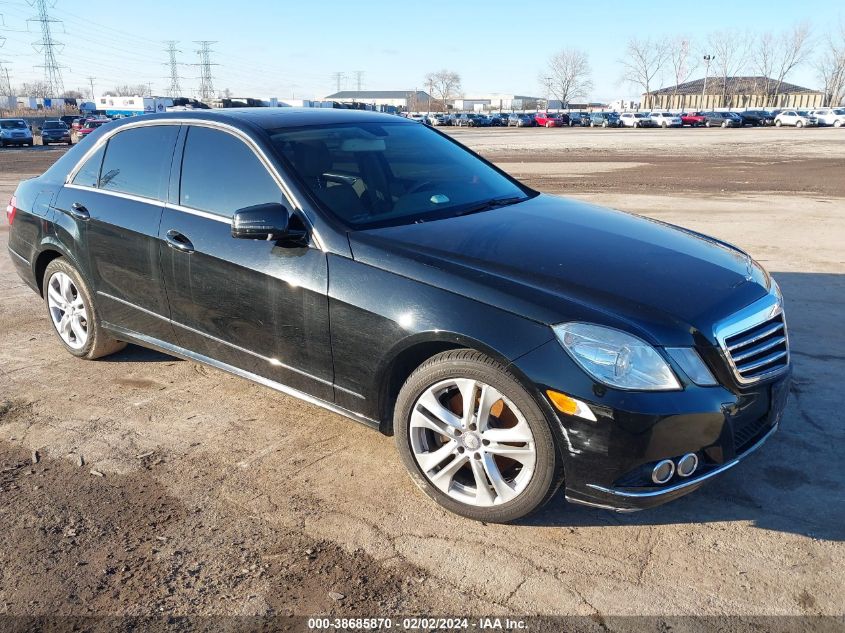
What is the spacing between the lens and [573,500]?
2.87 m

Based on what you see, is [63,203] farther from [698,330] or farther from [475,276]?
[698,330]

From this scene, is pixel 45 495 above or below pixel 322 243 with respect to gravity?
below

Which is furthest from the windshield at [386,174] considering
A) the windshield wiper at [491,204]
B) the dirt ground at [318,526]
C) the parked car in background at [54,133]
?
the parked car in background at [54,133]

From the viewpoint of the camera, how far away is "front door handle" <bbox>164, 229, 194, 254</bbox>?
3924 millimetres

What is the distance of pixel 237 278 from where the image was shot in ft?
12.2

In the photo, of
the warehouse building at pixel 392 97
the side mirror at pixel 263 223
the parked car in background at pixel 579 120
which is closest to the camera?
the side mirror at pixel 263 223

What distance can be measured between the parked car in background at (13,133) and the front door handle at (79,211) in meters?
40.0

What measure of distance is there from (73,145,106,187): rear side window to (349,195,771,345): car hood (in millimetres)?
2345

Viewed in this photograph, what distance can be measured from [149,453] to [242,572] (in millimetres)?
1257

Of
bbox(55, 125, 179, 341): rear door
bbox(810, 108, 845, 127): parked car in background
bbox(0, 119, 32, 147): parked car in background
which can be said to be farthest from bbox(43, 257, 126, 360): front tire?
bbox(810, 108, 845, 127): parked car in background

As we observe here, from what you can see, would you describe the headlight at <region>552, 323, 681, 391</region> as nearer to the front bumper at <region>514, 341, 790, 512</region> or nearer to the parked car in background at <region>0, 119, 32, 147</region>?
the front bumper at <region>514, 341, 790, 512</region>

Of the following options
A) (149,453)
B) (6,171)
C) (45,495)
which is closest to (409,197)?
(149,453)

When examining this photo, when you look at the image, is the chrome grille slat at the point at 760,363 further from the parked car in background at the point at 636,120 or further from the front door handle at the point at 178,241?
the parked car in background at the point at 636,120

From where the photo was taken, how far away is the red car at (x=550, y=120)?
229ft
